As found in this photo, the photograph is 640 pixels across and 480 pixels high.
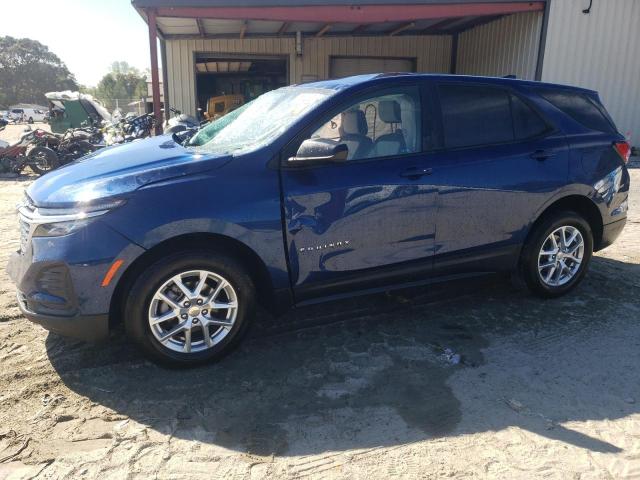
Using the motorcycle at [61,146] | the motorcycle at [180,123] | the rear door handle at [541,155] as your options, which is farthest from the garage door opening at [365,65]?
the rear door handle at [541,155]

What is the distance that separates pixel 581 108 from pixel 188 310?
140 inches

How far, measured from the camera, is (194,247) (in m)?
3.08

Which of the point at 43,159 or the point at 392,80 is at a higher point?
the point at 392,80

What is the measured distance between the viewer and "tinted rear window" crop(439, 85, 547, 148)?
374 cm

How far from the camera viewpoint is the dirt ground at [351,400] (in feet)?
8.00

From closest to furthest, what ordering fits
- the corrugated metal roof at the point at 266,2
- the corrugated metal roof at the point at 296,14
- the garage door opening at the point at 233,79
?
the corrugated metal roof at the point at 266,2 → the corrugated metal roof at the point at 296,14 → the garage door opening at the point at 233,79

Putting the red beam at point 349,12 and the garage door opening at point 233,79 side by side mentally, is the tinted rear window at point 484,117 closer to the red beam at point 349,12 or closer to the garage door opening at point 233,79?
the red beam at point 349,12

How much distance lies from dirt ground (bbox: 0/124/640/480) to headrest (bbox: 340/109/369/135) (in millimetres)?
1416

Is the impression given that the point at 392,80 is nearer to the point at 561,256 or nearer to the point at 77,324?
the point at 561,256

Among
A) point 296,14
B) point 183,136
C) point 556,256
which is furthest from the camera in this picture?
point 296,14

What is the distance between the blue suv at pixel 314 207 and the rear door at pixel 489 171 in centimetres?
1

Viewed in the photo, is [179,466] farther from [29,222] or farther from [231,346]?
[29,222]

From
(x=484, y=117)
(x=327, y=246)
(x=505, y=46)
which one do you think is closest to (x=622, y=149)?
(x=484, y=117)

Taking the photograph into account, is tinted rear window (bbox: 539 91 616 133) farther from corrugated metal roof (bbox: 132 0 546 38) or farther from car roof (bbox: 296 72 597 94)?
corrugated metal roof (bbox: 132 0 546 38)
